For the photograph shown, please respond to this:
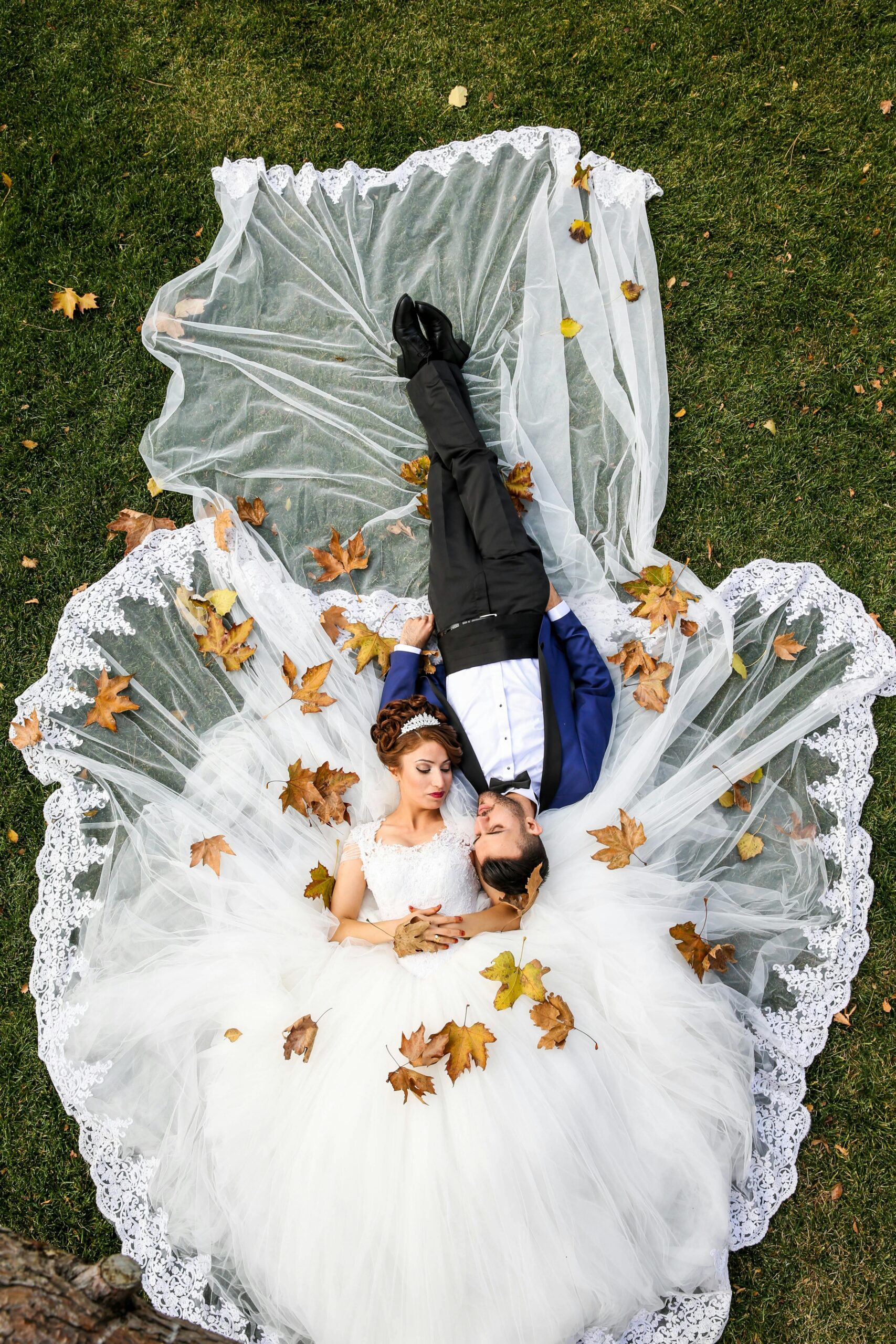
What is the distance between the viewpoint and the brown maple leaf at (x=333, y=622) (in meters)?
4.76

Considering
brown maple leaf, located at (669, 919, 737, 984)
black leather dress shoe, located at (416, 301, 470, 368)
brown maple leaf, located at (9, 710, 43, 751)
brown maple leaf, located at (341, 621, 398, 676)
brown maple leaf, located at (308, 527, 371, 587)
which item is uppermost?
black leather dress shoe, located at (416, 301, 470, 368)

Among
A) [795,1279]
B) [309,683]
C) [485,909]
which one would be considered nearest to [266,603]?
[309,683]

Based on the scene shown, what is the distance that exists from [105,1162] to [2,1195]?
2.50ft

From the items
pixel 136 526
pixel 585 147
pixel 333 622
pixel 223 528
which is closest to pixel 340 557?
pixel 333 622

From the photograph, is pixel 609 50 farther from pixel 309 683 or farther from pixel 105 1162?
pixel 105 1162

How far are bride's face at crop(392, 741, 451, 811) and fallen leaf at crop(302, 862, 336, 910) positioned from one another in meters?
0.54

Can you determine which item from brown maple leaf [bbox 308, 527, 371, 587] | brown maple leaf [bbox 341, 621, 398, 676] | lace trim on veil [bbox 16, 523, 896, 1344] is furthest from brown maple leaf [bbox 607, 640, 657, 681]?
brown maple leaf [bbox 308, 527, 371, 587]

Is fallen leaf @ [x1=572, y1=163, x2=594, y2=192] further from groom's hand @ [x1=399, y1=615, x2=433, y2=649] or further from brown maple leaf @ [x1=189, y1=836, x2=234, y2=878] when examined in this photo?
brown maple leaf @ [x1=189, y1=836, x2=234, y2=878]

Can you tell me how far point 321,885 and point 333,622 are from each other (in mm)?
1416

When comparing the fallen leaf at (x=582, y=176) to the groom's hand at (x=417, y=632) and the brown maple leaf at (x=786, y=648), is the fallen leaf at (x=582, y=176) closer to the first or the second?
the groom's hand at (x=417, y=632)

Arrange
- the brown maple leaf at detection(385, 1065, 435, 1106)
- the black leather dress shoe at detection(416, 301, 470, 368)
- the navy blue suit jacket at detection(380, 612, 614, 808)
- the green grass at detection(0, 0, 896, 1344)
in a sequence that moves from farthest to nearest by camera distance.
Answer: the green grass at detection(0, 0, 896, 1344), the black leather dress shoe at detection(416, 301, 470, 368), the navy blue suit jacket at detection(380, 612, 614, 808), the brown maple leaf at detection(385, 1065, 435, 1106)

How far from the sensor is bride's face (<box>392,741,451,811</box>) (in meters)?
4.29

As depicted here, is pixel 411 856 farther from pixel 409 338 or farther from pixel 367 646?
pixel 409 338

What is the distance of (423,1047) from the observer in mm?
3643
